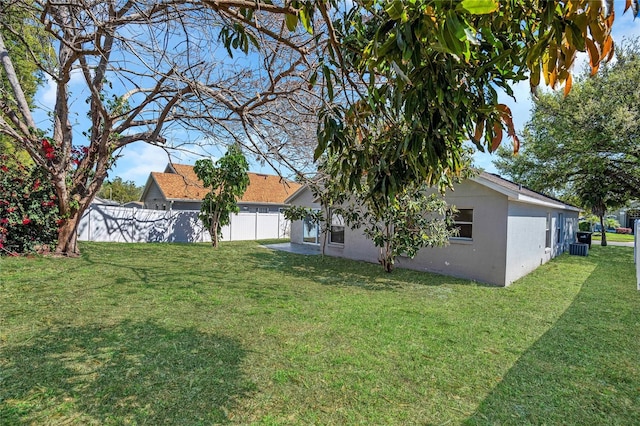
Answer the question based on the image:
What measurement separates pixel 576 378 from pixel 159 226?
1736cm

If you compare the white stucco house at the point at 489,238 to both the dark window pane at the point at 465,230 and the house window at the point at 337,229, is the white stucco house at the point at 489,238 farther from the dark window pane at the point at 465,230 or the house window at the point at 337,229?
the house window at the point at 337,229

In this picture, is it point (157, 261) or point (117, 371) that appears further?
point (157, 261)

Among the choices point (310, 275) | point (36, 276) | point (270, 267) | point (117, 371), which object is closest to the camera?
point (117, 371)

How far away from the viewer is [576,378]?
3807 mm

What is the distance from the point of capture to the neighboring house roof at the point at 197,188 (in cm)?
2039

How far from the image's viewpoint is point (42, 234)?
10.1 metres

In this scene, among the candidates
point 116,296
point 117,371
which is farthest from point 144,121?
point 117,371

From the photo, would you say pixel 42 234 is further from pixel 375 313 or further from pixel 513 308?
pixel 513 308

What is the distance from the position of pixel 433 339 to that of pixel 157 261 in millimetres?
8927

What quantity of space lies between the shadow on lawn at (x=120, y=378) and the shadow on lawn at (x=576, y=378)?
8.00 feet

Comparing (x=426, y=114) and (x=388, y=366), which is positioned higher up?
(x=426, y=114)

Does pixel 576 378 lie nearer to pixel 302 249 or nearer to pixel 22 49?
pixel 302 249

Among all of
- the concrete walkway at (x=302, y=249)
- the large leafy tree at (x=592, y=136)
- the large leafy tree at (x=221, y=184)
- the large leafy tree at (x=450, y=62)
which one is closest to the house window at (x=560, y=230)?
the large leafy tree at (x=592, y=136)

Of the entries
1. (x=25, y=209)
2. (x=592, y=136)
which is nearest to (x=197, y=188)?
(x=25, y=209)
